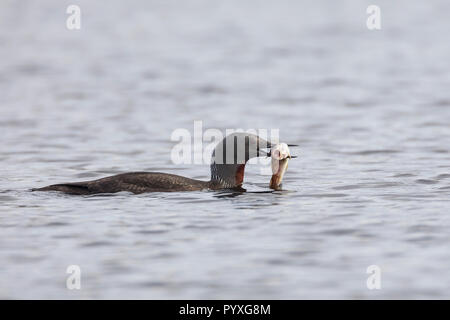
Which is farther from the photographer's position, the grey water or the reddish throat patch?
the reddish throat patch

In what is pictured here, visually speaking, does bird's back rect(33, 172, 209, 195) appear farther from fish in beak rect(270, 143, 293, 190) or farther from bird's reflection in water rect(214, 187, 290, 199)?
fish in beak rect(270, 143, 293, 190)

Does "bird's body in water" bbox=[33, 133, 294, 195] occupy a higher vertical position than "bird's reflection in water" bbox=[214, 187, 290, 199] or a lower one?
higher

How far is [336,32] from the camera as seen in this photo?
32969 millimetres

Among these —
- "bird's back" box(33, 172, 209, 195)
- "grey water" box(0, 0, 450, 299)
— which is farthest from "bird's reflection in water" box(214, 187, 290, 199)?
"bird's back" box(33, 172, 209, 195)

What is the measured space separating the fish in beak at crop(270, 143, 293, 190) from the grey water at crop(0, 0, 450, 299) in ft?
0.64

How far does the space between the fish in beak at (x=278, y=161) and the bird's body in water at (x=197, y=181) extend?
0.03m

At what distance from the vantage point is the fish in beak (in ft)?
40.2

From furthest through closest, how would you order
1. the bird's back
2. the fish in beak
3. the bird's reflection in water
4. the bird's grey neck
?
1. the bird's grey neck
2. the fish in beak
3. the bird's reflection in water
4. the bird's back

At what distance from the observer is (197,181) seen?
40.7ft

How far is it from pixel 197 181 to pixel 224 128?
6229mm


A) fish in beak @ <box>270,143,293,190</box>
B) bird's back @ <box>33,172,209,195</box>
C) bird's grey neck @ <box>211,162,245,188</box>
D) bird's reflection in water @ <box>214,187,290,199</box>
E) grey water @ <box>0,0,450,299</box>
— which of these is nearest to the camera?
grey water @ <box>0,0,450,299</box>

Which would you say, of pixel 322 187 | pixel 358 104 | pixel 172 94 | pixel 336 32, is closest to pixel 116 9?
pixel 336 32

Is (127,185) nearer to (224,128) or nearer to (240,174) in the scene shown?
A: (240,174)
